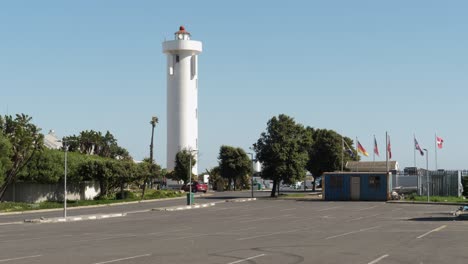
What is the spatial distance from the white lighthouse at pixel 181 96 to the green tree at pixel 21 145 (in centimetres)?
5399

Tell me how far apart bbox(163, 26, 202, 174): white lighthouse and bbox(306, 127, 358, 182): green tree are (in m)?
21.9

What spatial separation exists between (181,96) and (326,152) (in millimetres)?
29550

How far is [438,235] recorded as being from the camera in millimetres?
27656

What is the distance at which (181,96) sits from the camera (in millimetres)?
122375

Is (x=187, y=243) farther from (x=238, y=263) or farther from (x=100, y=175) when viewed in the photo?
(x=100, y=175)

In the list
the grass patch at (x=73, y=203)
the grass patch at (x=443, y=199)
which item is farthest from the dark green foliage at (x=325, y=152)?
the grass patch at (x=443, y=199)

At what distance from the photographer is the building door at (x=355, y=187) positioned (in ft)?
245

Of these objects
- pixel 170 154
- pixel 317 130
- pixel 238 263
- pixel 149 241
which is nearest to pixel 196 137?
pixel 170 154

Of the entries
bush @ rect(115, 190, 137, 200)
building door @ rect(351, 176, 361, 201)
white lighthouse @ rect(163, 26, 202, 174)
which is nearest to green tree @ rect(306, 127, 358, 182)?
white lighthouse @ rect(163, 26, 202, 174)

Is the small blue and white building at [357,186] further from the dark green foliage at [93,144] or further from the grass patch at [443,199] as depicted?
the dark green foliage at [93,144]

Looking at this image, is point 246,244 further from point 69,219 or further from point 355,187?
point 355,187

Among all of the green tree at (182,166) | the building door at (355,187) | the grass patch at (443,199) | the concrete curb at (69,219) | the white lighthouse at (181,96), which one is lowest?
the concrete curb at (69,219)

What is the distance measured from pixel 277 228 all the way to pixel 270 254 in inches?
488

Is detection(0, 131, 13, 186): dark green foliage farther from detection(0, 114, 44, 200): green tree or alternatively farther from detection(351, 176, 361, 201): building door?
detection(351, 176, 361, 201): building door
